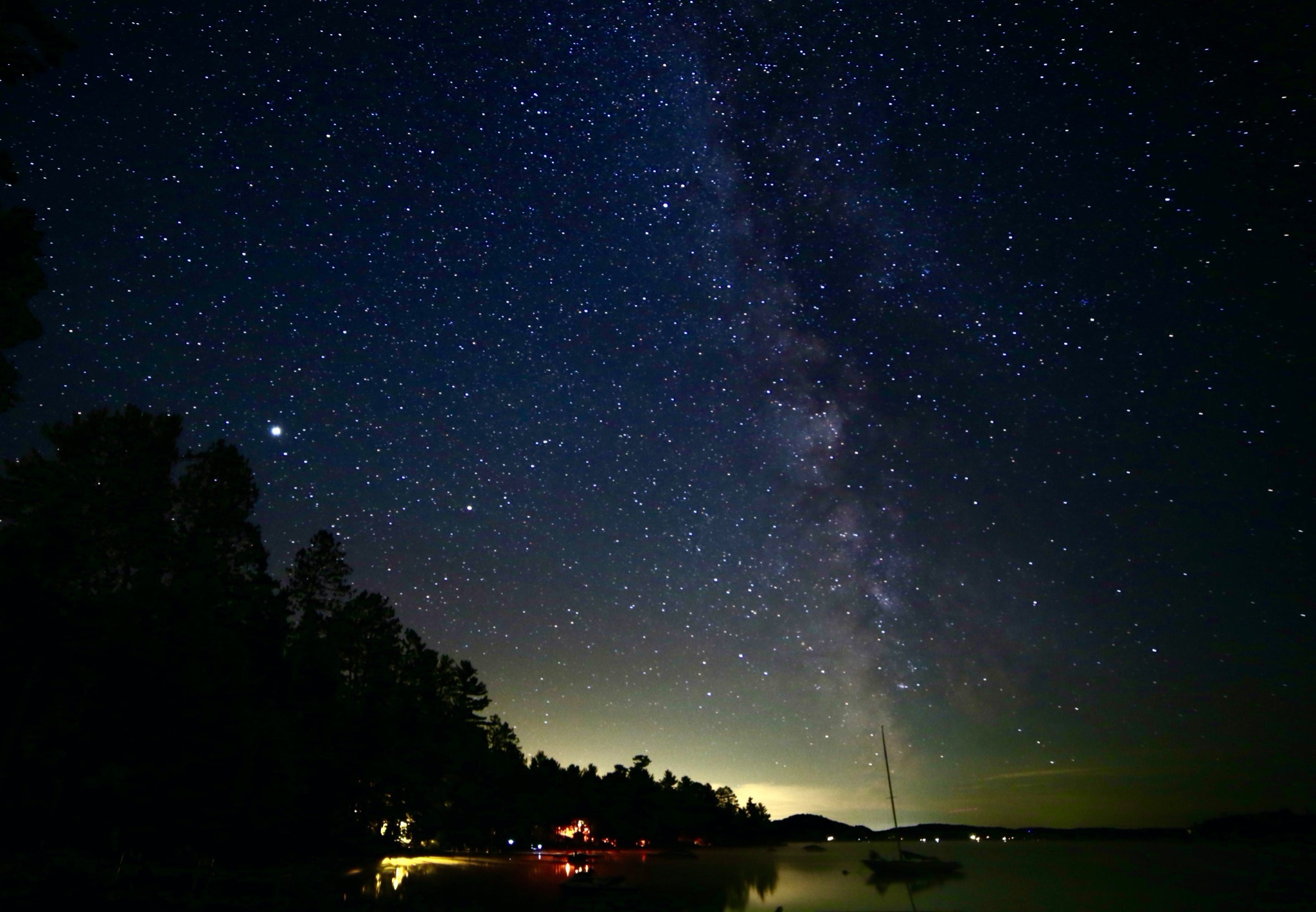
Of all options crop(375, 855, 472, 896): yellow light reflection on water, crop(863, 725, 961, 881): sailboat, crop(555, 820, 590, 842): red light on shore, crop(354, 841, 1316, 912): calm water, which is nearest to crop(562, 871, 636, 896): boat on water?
crop(354, 841, 1316, 912): calm water

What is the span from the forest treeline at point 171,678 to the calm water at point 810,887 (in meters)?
6.45

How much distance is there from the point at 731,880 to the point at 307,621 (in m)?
59.4

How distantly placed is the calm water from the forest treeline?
645cm

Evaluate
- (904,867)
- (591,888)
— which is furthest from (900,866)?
(591,888)

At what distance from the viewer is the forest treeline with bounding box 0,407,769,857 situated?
24828 millimetres

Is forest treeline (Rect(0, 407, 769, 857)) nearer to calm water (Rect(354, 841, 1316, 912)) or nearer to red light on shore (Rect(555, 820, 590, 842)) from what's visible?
calm water (Rect(354, 841, 1316, 912))

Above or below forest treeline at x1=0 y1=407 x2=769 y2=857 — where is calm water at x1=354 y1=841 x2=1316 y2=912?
below

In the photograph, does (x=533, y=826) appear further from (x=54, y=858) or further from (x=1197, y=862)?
(x=1197, y=862)

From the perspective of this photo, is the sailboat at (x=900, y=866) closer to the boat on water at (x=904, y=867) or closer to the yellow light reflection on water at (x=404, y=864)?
the boat on water at (x=904, y=867)

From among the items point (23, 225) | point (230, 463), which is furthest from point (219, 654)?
point (23, 225)

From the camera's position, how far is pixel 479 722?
7019cm

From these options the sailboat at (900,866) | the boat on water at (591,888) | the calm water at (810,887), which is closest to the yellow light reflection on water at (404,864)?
the calm water at (810,887)

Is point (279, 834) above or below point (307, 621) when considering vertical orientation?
below

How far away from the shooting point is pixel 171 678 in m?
26.6
